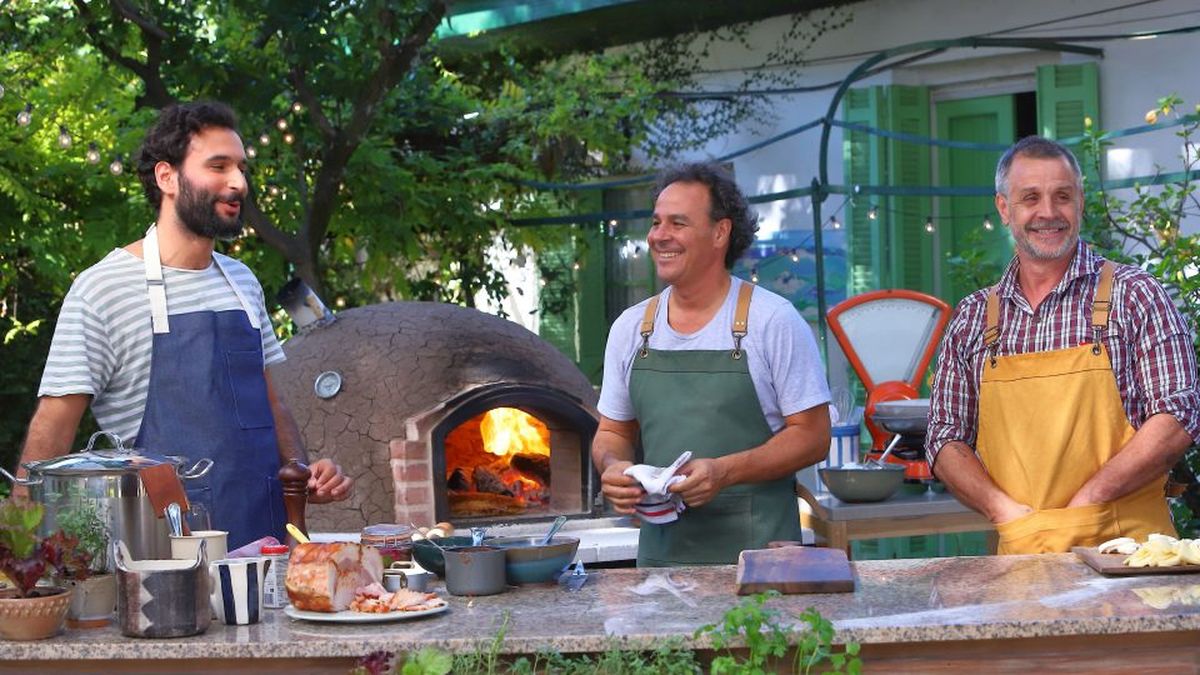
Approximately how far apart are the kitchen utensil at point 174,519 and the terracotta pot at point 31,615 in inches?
11.2

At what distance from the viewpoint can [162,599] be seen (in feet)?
10.2

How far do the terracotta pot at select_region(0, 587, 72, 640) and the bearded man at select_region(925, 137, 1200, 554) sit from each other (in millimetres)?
2245

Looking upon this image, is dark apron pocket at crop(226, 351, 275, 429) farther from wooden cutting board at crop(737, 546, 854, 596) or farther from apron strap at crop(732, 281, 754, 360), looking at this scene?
wooden cutting board at crop(737, 546, 854, 596)

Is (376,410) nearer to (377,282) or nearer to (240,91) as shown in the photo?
(240,91)

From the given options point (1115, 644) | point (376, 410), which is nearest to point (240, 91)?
point (376, 410)

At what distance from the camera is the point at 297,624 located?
10.7ft

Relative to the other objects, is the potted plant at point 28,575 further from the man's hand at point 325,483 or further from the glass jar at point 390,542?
the man's hand at point 325,483

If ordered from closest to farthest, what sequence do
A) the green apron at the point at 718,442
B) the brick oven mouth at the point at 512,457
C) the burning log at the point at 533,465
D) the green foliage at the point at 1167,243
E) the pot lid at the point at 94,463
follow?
the pot lid at the point at 94,463 < the green apron at the point at 718,442 < the green foliage at the point at 1167,243 < the brick oven mouth at the point at 512,457 < the burning log at the point at 533,465

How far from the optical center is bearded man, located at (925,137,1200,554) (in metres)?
4.06

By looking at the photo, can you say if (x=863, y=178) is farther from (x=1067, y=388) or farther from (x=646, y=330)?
(x=1067, y=388)

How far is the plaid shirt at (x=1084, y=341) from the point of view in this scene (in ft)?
13.3

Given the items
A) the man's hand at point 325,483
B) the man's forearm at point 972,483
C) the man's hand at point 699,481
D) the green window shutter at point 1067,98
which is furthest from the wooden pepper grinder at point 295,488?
the green window shutter at point 1067,98

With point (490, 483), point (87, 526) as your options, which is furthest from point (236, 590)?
point (490, 483)

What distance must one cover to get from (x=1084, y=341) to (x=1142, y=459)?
0.34m
